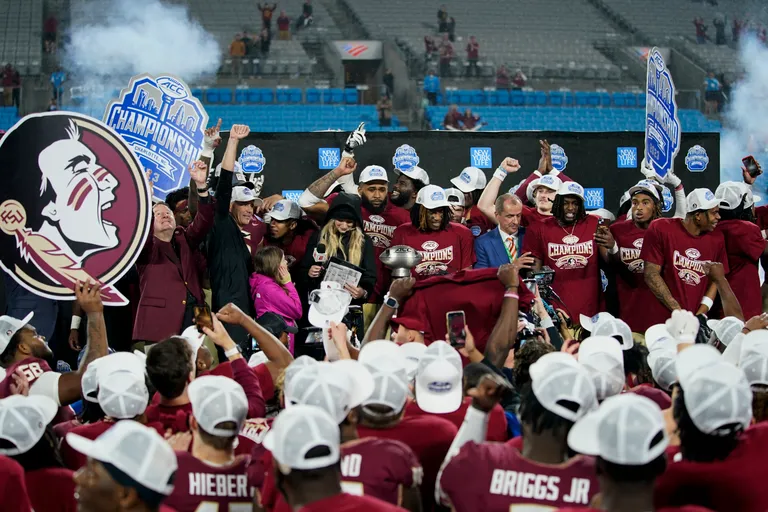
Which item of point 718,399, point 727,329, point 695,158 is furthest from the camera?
point 695,158

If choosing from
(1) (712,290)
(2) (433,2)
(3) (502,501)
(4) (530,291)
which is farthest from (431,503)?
(2) (433,2)

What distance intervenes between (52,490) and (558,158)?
6812 mm

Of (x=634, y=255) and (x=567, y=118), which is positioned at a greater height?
(x=567, y=118)

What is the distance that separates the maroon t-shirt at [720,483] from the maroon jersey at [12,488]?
6.59 ft

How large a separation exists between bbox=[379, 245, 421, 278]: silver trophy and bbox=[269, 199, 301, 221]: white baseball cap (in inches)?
40.5

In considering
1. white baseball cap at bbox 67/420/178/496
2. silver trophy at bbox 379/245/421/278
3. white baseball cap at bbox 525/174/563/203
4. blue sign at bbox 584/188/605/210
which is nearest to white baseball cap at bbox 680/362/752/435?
white baseball cap at bbox 67/420/178/496

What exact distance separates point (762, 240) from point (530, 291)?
2320mm

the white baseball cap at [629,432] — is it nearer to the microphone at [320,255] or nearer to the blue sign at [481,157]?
the microphone at [320,255]

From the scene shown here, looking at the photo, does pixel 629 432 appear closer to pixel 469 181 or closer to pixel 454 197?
pixel 454 197

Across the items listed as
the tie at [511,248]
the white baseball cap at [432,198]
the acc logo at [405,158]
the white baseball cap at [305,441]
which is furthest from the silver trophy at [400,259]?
the white baseball cap at [305,441]

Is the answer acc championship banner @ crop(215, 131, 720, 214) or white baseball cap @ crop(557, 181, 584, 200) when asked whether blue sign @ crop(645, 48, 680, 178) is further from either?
→ white baseball cap @ crop(557, 181, 584, 200)

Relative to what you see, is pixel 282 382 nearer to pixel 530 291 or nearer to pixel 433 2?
pixel 530 291

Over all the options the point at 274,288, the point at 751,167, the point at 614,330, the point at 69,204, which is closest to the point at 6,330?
the point at 69,204

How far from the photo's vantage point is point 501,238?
779 centimetres
